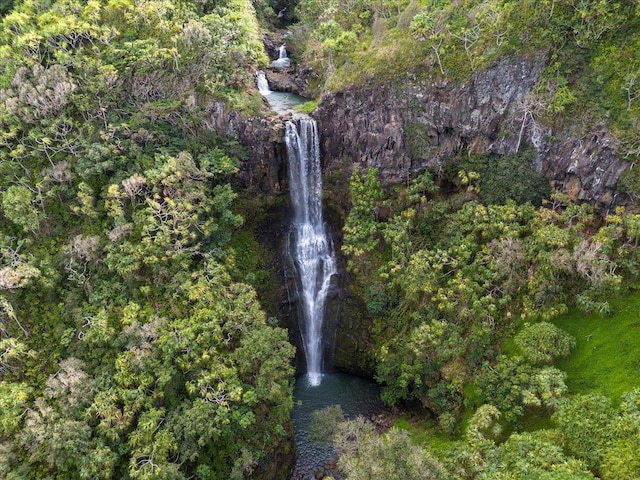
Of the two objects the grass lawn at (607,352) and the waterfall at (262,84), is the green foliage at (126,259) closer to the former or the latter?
the waterfall at (262,84)

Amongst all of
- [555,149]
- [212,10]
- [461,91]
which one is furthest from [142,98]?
[555,149]

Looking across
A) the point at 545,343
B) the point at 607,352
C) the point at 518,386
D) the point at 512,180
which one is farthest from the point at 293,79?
the point at 607,352

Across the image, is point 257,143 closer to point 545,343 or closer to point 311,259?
point 311,259

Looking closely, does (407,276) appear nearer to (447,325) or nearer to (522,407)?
(447,325)

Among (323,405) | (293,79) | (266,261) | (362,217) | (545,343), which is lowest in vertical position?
(323,405)

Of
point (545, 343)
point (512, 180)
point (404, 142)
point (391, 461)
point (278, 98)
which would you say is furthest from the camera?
point (278, 98)

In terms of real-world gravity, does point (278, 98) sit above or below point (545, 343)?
above
